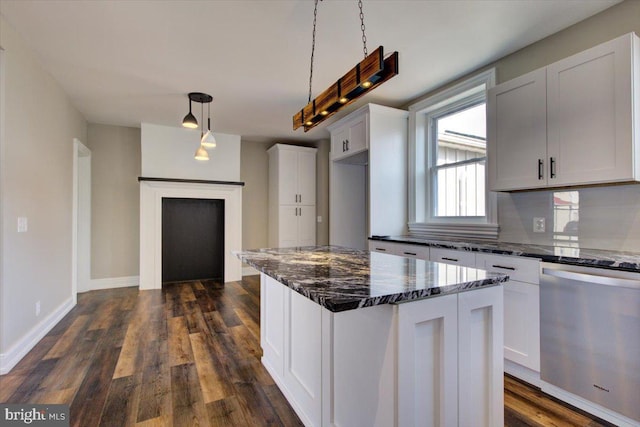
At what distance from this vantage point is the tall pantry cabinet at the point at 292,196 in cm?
568

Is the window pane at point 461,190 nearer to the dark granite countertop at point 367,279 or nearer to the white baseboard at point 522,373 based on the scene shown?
the white baseboard at point 522,373

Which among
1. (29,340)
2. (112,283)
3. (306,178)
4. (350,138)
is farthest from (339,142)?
(112,283)

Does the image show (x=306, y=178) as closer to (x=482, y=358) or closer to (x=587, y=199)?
(x=587, y=199)

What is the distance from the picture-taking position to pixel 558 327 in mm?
1936

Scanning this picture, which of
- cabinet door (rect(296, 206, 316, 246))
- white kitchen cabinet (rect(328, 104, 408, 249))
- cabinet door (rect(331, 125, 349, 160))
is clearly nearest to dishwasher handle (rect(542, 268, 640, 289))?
white kitchen cabinet (rect(328, 104, 408, 249))

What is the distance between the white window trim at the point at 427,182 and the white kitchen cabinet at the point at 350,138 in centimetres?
59

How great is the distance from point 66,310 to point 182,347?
1998 mm

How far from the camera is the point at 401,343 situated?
1.07m

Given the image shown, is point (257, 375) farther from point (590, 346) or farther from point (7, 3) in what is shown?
point (7, 3)

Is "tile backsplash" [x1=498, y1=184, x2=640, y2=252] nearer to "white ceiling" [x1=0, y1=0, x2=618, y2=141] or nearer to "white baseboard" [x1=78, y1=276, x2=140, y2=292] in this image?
"white ceiling" [x1=0, y1=0, x2=618, y2=141]

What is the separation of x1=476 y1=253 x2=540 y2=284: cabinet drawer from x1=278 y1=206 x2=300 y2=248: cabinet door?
Answer: 3.74 m

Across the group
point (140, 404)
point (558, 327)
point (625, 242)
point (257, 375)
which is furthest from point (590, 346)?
point (140, 404)

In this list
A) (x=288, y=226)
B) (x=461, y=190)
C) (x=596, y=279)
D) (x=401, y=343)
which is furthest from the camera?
(x=288, y=226)

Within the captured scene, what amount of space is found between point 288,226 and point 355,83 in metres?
4.26
